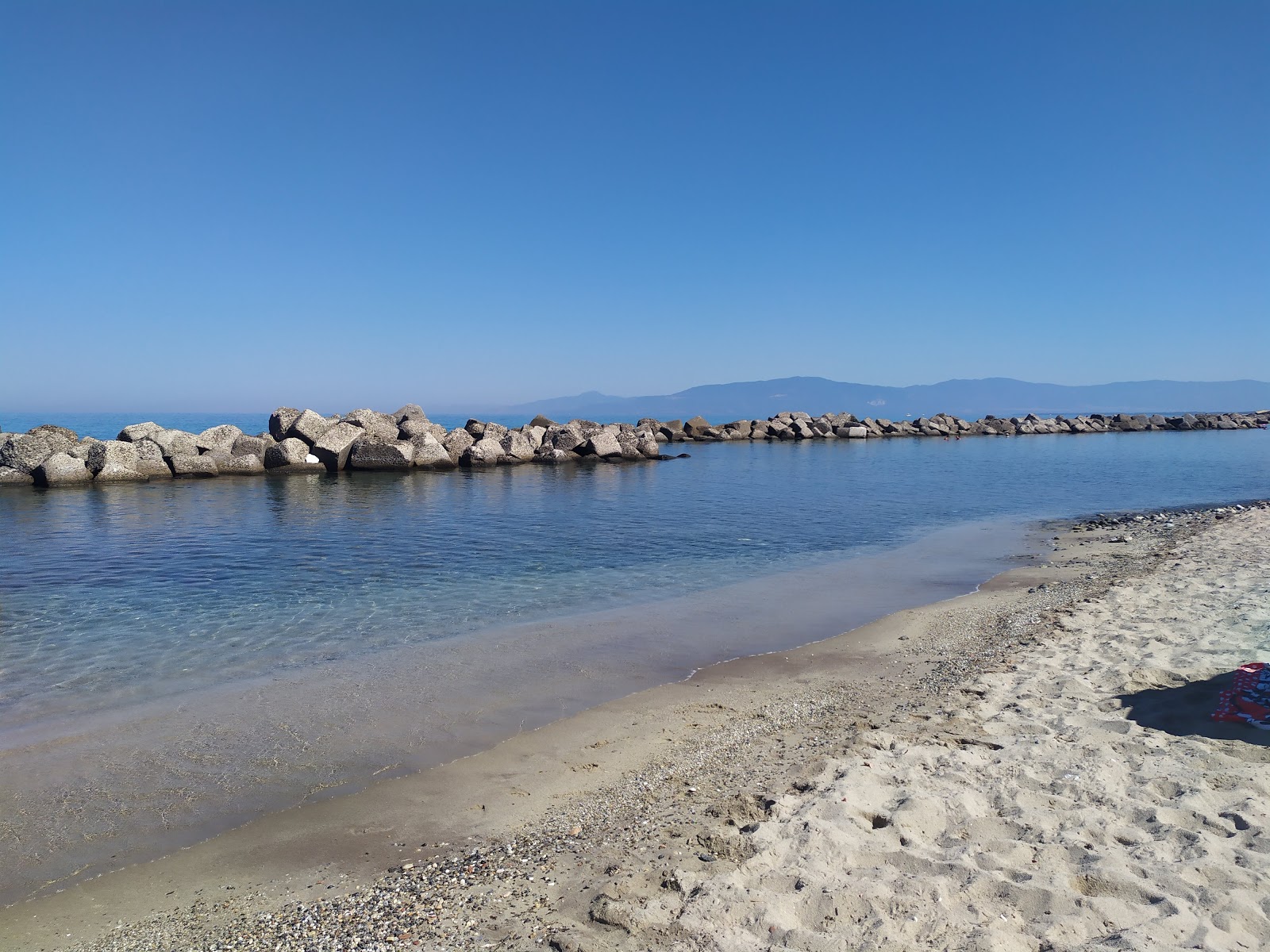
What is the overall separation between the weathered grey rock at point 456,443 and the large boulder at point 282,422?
6.71m

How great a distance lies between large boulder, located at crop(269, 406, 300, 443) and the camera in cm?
3438

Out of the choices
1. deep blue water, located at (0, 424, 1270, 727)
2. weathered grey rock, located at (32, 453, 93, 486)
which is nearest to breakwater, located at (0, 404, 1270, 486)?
weathered grey rock, located at (32, 453, 93, 486)

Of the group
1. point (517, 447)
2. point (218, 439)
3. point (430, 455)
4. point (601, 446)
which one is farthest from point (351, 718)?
point (601, 446)

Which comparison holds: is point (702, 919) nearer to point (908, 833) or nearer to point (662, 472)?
point (908, 833)

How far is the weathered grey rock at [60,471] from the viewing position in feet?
88.2

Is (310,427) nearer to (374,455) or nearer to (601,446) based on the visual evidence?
(374,455)

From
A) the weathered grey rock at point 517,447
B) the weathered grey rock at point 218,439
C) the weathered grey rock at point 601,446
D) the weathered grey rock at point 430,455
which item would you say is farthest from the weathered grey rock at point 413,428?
the weathered grey rock at point 601,446

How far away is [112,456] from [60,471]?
1753 mm

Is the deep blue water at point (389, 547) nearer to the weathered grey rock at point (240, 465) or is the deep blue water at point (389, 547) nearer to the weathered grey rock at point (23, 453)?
the weathered grey rock at point (240, 465)

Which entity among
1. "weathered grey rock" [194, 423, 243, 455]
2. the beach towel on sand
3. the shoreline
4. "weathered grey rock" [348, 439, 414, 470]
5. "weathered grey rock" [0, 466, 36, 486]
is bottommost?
the shoreline

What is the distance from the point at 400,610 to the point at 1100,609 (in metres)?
10.1

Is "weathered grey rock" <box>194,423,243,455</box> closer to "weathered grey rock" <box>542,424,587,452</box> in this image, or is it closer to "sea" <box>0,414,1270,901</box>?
"sea" <box>0,414,1270,901</box>

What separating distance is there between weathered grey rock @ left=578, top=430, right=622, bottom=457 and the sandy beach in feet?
111

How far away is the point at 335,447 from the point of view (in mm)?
33250
